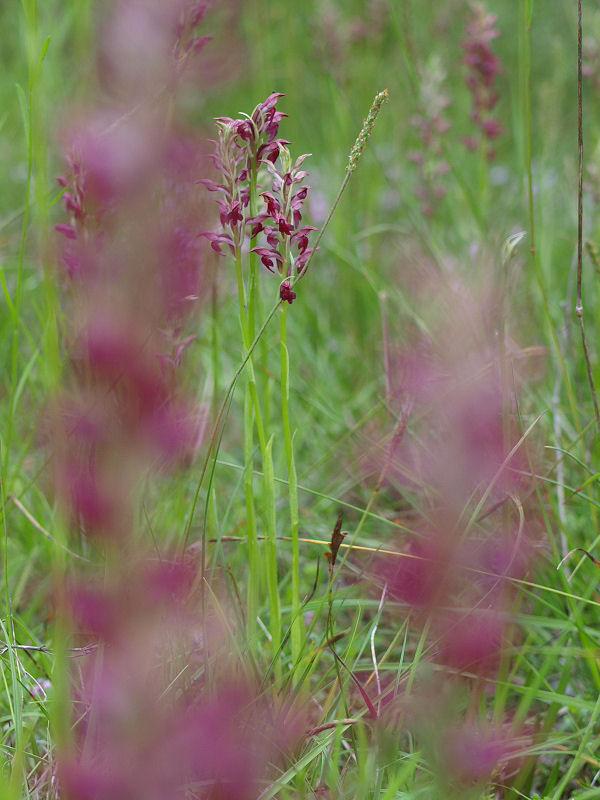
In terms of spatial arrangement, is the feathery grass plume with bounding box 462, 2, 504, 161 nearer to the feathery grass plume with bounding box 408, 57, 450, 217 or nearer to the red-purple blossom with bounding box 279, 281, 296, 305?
the feathery grass plume with bounding box 408, 57, 450, 217

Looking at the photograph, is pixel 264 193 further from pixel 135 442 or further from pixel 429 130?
pixel 429 130

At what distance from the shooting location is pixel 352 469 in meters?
1.61

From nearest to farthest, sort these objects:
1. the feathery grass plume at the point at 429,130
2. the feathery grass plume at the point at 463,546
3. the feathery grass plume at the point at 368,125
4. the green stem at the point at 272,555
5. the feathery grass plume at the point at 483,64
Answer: the feathery grass plume at the point at 463,546 < the feathery grass plume at the point at 368,125 < the green stem at the point at 272,555 < the feathery grass plume at the point at 483,64 < the feathery grass plume at the point at 429,130

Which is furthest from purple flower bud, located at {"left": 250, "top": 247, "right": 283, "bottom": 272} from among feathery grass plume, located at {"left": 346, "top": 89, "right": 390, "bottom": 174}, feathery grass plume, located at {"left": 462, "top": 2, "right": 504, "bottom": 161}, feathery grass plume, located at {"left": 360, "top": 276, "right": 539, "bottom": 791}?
feathery grass plume, located at {"left": 462, "top": 2, "right": 504, "bottom": 161}

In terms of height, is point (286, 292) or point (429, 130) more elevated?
point (429, 130)

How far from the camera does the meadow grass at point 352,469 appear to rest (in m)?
0.87

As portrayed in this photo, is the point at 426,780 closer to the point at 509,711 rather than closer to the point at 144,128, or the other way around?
the point at 509,711

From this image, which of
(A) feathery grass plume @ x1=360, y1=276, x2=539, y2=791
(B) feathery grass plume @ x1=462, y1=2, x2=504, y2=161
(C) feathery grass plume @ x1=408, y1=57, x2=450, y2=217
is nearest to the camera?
(A) feathery grass plume @ x1=360, y1=276, x2=539, y2=791

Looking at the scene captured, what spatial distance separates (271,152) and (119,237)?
0.28 m

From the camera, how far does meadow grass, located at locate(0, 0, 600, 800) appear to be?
0.87m

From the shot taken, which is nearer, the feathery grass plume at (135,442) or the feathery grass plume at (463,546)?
the feathery grass plume at (135,442)

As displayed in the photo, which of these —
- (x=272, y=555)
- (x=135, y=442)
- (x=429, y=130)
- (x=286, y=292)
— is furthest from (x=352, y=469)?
(x=135, y=442)

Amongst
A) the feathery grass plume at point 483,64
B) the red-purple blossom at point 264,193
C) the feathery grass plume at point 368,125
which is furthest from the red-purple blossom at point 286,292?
the feathery grass plume at point 483,64

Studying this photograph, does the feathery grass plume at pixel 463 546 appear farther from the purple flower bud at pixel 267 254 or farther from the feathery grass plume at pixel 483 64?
the feathery grass plume at pixel 483 64
